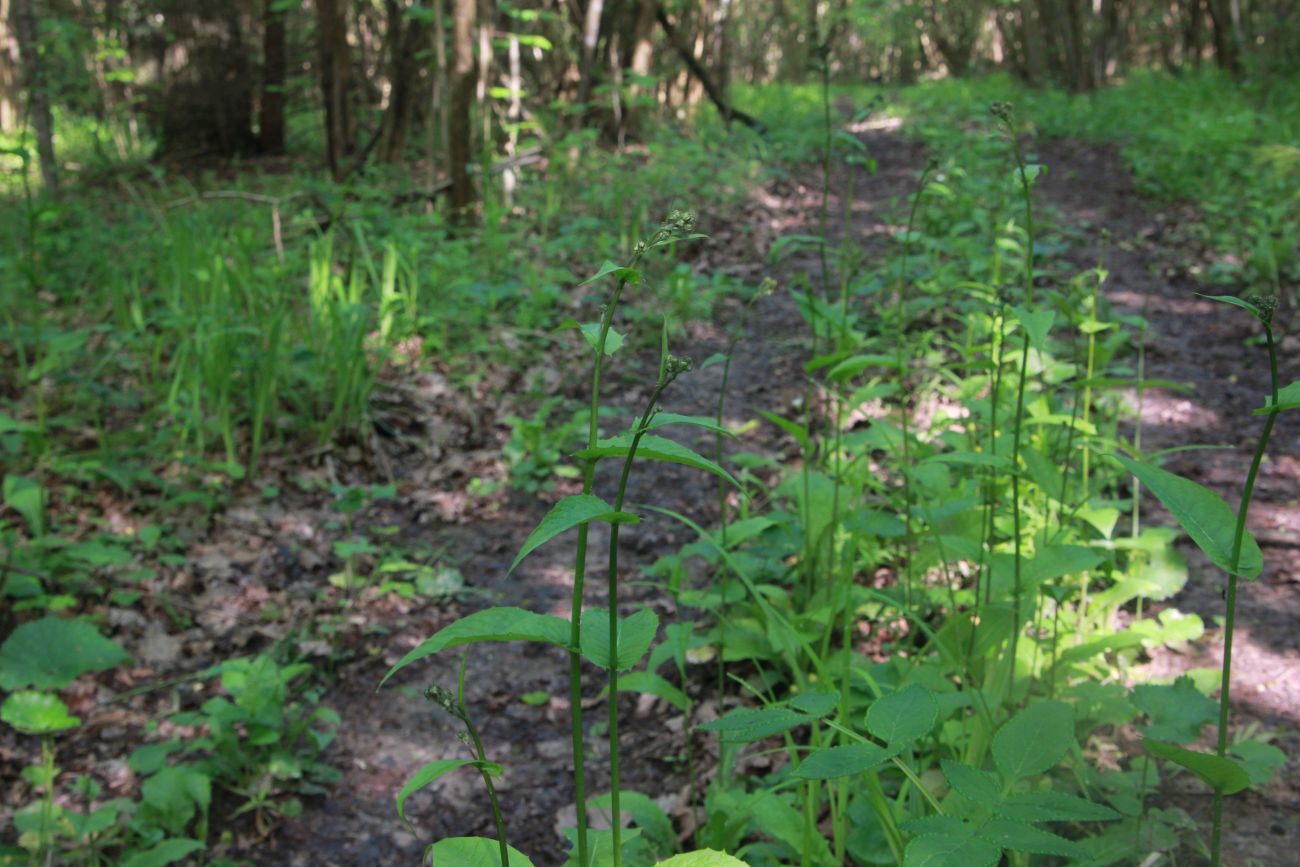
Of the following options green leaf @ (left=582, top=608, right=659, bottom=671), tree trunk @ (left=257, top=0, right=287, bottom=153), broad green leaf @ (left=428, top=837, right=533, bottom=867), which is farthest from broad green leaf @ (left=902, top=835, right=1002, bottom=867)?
tree trunk @ (left=257, top=0, right=287, bottom=153)

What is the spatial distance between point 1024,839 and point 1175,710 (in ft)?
2.20

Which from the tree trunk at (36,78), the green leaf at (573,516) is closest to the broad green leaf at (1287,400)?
the green leaf at (573,516)

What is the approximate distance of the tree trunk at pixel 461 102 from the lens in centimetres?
555

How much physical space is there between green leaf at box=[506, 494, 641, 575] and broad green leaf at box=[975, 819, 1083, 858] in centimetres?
53

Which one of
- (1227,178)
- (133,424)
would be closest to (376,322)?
(133,424)

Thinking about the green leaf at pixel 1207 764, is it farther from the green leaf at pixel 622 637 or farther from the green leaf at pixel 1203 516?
the green leaf at pixel 622 637

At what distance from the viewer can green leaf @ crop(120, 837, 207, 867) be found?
176 cm

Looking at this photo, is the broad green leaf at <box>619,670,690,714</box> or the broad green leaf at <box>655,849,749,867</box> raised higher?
the broad green leaf at <box>655,849,749,867</box>

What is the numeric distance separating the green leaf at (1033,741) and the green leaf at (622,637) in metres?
0.52

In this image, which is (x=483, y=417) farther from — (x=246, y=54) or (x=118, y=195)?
(x=246, y=54)

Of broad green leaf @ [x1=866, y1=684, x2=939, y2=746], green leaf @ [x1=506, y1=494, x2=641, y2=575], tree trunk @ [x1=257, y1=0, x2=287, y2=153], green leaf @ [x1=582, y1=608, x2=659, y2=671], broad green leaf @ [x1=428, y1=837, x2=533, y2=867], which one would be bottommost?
broad green leaf @ [x1=428, y1=837, x2=533, y2=867]

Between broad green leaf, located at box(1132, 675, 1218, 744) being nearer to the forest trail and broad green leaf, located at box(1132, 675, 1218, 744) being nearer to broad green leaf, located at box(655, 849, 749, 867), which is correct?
the forest trail

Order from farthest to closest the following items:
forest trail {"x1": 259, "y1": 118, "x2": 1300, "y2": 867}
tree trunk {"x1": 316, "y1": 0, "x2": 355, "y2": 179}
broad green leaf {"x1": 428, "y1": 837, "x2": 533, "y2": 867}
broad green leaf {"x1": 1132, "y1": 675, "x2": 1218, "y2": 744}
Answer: tree trunk {"x1": 316, "y1": 0, "x2": 355, "y2": 179}, forest trail {"x1": 259, "y1": 118, "x2": 1300, "y2": 867}, broad green leaf {"x1": 1132, "y1": 675, "x2": 1218, "y2": 744}, broad green leaf {"x1": 428, "y1": 837, "x2": 533, "y2": 867}

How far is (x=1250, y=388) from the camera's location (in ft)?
12.5
